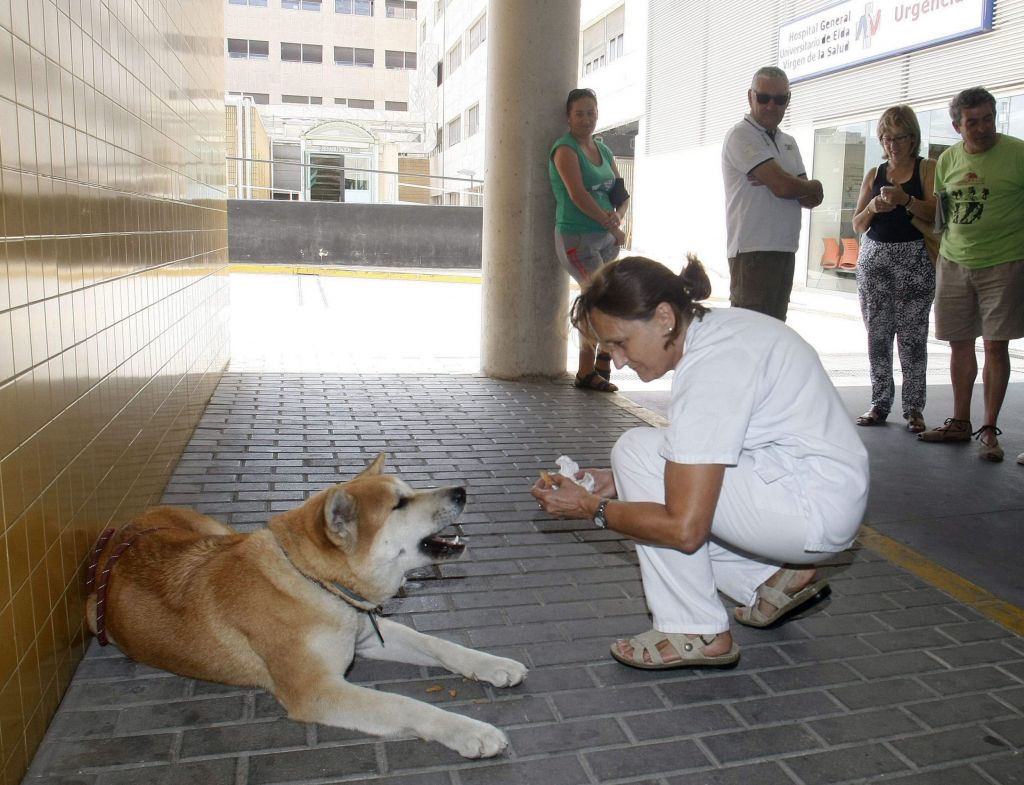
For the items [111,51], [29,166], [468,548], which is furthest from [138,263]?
[468,548]

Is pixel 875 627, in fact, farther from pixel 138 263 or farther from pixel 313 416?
pixel 313 416

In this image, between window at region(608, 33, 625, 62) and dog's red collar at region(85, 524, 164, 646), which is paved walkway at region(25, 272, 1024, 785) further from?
window at region(608, 33, 625, 62)

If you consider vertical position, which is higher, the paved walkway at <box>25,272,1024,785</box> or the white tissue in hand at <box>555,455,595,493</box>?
the white tissue in hand at <box>555,455,595,493</box>

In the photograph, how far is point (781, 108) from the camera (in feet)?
21.9

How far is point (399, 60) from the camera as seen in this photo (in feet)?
213

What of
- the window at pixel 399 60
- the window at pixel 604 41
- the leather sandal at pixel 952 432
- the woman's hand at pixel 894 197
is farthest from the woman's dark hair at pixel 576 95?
the window at pixel 399 60

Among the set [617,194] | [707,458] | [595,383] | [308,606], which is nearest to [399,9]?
[617,194]

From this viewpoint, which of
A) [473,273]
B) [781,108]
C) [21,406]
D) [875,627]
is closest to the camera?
[21,406]

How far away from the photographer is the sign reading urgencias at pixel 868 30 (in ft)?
47.7

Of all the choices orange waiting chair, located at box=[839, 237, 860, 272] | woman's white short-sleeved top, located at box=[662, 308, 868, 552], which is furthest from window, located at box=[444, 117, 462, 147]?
woman's white short-sleeved top, located at box=[662, 308, 868, 552]

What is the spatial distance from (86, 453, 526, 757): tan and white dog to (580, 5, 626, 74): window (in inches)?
1139

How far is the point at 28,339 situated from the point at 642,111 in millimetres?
26932

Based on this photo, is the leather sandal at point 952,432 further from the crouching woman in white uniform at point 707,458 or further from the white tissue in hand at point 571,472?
the white tissue in hand at point 571,472

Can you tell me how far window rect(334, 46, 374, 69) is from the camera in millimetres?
63375
